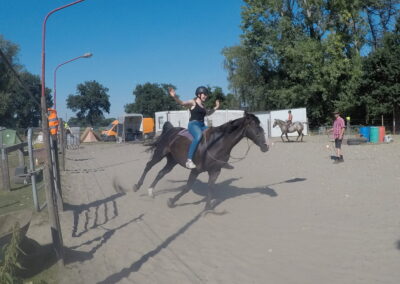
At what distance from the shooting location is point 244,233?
5.64m

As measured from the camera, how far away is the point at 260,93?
143 ft

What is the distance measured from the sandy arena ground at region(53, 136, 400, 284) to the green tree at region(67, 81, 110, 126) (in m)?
106

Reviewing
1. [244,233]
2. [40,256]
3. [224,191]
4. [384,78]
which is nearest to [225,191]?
[224,191]

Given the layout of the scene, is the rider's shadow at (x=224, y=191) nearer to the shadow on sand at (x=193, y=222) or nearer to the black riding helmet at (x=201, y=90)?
the shadow on sand at (x=193, y=222)

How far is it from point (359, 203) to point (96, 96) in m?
112

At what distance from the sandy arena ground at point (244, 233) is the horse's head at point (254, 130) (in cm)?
126

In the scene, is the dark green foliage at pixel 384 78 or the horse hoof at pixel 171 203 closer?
the horse hoof at pixel 171 203

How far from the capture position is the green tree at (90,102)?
10988 cm

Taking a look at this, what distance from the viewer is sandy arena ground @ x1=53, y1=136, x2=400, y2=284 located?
13.7 ft

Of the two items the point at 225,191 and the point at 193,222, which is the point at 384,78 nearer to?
the point at 225,191

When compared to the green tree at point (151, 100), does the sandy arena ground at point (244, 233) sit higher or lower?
lower

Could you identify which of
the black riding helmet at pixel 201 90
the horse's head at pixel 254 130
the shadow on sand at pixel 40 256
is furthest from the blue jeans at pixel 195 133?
the shadow on sand at pixel 40 256

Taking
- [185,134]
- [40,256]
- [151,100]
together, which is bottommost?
[40,256]

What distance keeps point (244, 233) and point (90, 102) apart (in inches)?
4438
